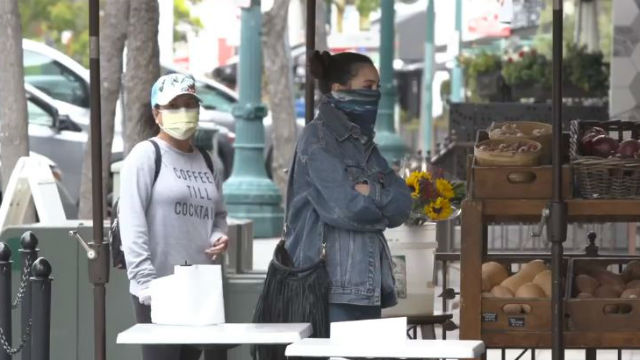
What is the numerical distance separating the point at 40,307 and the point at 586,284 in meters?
2.47

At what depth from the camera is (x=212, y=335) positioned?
510 centimetres

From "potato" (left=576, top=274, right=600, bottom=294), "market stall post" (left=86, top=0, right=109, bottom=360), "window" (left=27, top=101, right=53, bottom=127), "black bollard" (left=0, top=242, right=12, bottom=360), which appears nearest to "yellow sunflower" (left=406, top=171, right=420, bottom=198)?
"potato" (left=576, top=274, right=600, bottom=294)

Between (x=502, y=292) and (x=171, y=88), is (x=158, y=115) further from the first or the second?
(x=502, y=292)

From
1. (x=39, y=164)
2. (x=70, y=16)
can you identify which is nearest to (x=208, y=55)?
(x=70, y=16)

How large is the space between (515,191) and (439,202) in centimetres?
99

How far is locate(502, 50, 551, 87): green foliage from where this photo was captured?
1664 centimetres

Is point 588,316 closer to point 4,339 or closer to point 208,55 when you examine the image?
point 4,339

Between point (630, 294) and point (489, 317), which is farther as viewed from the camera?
point (630, 294)

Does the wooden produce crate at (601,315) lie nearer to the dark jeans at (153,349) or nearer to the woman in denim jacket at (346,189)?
the woman in denim jacket at (346,189)

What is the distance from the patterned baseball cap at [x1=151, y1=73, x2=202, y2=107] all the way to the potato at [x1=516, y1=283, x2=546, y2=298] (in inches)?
63.8

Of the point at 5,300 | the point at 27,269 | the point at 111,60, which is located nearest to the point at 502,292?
the point at 27,269

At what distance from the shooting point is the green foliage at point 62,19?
124 feet

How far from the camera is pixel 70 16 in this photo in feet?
127

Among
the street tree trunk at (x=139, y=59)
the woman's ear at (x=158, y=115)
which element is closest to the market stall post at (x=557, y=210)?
the woman's ear at (x=158, y=115)
